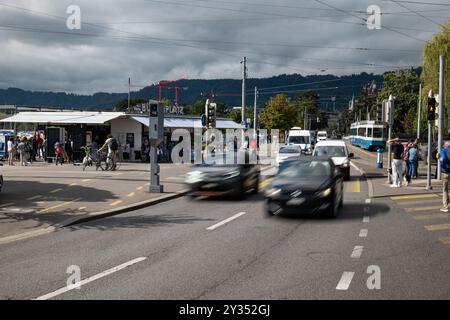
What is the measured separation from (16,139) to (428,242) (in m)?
30.8

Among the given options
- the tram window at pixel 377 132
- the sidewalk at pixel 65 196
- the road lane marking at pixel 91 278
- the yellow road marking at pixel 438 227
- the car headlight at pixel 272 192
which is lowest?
the road lane marking at pixel 91 278

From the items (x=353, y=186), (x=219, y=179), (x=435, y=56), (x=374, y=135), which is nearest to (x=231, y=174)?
(x=219, y=179)

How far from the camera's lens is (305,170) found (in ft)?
44.9

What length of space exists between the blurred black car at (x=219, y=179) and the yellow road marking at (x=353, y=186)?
15.6 feet

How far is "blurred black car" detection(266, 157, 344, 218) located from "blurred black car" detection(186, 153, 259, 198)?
117 inches

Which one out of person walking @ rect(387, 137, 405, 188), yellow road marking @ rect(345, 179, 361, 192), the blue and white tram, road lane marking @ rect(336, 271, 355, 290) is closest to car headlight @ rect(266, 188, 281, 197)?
road lane marking @ rect(336, 271, 355, 290)

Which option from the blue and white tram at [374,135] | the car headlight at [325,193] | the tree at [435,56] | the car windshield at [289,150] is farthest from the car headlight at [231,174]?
the blue and white tram at [374,135]

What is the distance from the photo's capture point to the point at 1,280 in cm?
→ 740

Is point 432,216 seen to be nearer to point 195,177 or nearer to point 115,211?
point 195,177

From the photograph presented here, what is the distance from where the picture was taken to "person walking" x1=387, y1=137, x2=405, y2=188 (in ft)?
65.3

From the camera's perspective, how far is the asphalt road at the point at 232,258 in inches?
265

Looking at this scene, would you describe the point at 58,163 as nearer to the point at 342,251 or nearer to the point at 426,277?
the point at 342,251

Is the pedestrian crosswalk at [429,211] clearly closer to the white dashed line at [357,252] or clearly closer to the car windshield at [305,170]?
the white dashed line at [357,252]

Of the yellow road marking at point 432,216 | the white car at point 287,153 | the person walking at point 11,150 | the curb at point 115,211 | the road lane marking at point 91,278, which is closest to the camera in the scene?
the road lane marking at point 91,278
